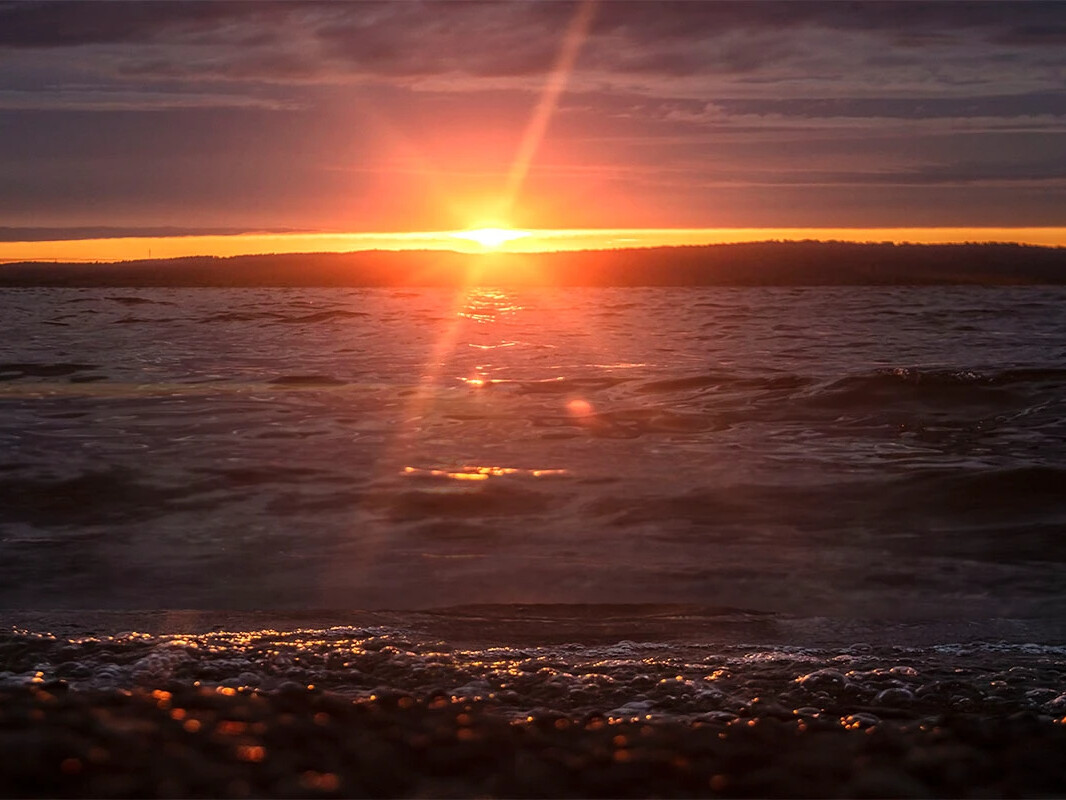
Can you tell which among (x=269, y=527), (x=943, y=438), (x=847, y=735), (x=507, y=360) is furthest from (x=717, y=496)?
(x=507, y=360)

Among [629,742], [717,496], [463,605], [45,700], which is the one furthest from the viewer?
[717,496]

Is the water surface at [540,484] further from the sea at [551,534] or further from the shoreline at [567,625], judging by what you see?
the shoreline at [567,625]

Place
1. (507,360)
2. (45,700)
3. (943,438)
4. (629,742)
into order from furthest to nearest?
(507,360)
(943,438)
(45,700)
(629,742)

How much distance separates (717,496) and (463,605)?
304 cm

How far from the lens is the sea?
3.40m

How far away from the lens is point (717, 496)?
286 inches

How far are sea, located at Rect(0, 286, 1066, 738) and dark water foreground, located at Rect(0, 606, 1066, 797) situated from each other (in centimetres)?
2

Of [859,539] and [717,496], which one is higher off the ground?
[717,496]

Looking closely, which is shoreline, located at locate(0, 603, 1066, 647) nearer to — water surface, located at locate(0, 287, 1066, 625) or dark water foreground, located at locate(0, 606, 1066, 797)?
dark water foreground, located at locate(0, 606, 1066, 797)

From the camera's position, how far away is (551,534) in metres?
6.22

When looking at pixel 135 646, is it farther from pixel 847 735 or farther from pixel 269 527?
pixel 269 527

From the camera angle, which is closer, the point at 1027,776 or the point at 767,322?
the point at 1027,776

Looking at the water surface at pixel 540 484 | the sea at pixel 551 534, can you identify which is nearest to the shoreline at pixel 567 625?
the sea at pixel 551 534

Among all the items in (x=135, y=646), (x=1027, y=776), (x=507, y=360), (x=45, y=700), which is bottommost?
(x=1027, y=776)
